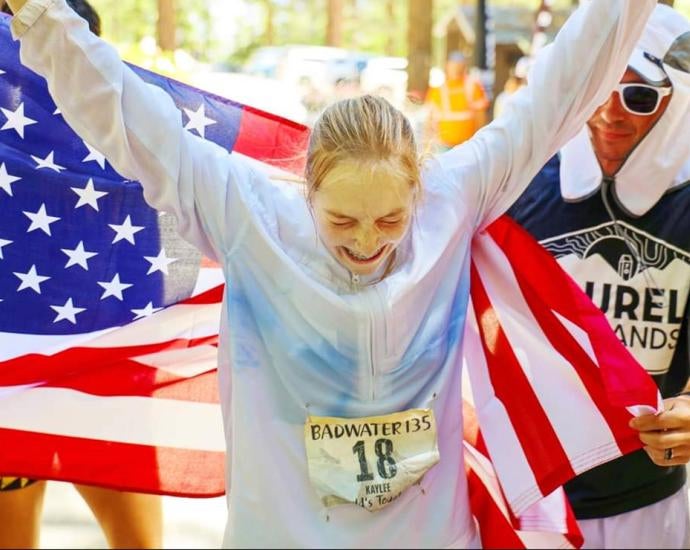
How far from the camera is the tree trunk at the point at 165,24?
74.5ft

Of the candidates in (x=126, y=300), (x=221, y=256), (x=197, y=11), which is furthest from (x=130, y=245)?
(x=197, y=11)

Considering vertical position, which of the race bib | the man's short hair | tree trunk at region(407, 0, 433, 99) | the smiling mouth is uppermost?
tree trunk at region(407, 0, 433, 99)

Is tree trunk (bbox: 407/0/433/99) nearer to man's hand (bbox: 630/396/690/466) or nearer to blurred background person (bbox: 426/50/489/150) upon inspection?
blurred background person (bbox: 426/50/489/150)

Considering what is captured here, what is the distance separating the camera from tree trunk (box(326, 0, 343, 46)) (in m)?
28.6

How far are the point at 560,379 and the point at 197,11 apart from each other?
172ft

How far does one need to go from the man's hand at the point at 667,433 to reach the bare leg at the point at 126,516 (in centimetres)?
194

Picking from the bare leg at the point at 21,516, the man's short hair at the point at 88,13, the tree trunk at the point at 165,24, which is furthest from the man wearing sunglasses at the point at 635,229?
the tree trunk at the point at 165,24

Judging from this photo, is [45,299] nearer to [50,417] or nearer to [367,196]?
[50,417]

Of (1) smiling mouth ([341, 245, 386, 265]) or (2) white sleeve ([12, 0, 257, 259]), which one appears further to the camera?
(1) smiling mouth ([341, 245, 386, 265])

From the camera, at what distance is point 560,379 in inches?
108

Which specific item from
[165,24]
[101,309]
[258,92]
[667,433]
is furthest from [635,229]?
[165,24]

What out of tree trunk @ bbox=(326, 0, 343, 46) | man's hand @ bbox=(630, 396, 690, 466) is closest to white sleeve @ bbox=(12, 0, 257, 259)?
man's hand @ bbox=(630, 396, 690, 466)

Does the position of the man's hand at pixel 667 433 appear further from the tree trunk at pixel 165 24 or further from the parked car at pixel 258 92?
the tree trunk at pixel 165 24

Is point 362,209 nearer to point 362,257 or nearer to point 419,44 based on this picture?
point 362,257
